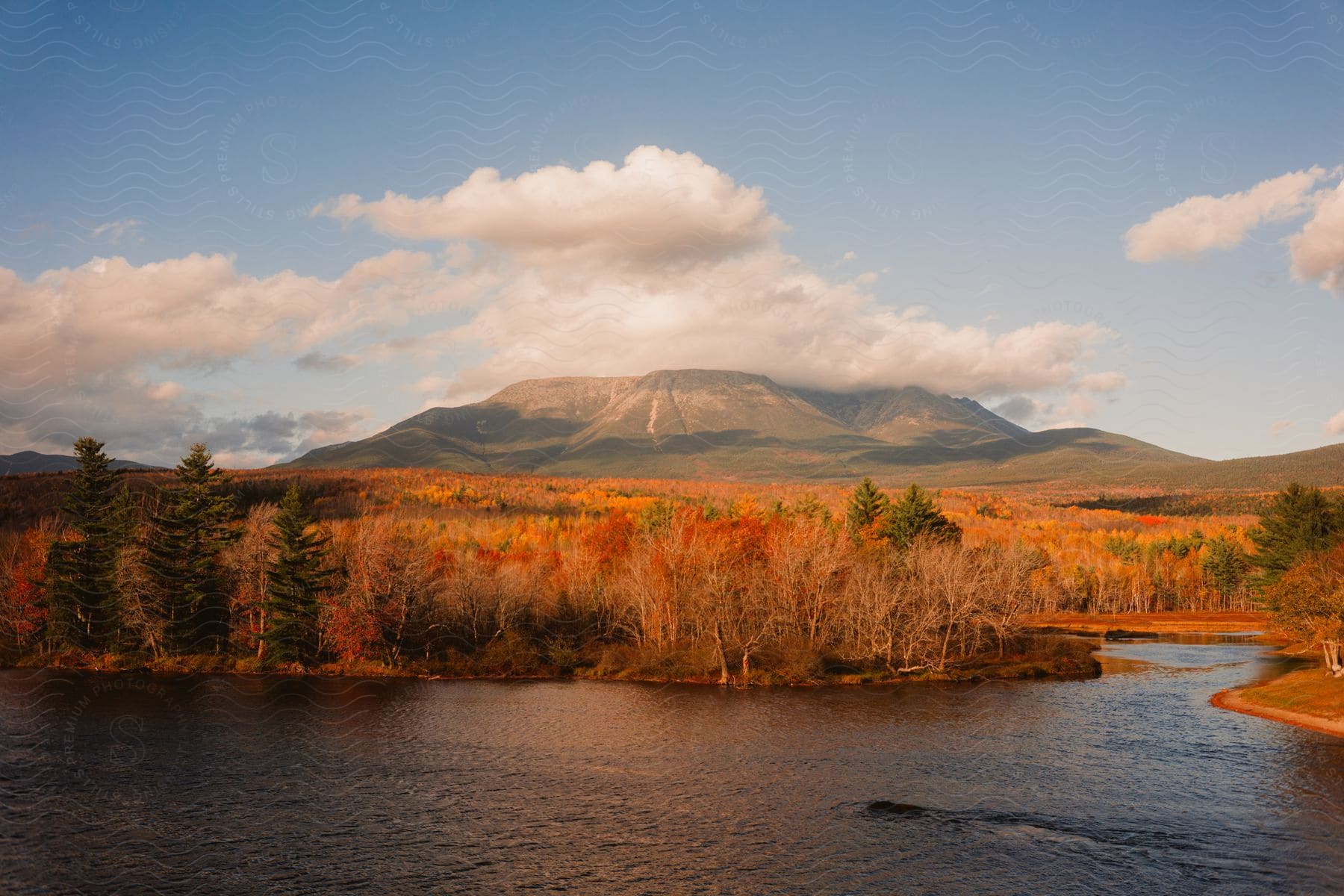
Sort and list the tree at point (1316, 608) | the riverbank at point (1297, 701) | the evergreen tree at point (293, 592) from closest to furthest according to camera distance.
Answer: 1. the riverbank at point (1297, 701)
2. the tree at point (1316, 608)
3. the evergreen tree at point (293, 592)

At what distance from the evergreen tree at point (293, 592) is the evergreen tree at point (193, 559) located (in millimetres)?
7560

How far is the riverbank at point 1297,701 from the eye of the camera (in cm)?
6228

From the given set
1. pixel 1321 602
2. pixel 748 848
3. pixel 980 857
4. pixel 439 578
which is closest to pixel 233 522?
pixel 439 578

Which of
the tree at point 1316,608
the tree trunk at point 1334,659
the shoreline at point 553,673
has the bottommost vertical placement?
the shoreline at point 553,673

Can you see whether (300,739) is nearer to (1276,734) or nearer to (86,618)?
(86,618)

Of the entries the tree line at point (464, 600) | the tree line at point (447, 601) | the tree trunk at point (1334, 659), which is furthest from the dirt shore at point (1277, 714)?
the tree line at point (447, 601)

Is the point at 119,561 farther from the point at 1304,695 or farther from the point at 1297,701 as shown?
the point at 1304,695

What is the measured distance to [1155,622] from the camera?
513 ft

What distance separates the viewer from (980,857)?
35.3 metres

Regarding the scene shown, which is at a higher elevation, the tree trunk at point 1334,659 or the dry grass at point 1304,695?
the tree trunk at point 1334,659

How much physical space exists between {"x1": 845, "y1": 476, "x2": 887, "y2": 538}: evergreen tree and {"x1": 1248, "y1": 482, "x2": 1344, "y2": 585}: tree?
48993 mm

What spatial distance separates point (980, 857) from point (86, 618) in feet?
321

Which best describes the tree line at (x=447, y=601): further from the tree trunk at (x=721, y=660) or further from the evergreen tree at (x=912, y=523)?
the evergreen tree at (x=912, y=523)

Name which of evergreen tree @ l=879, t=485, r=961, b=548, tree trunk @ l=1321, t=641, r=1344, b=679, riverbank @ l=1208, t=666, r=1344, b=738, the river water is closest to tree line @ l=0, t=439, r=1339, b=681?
evergreen tree @ l=879, t=485, r=961, b=548
